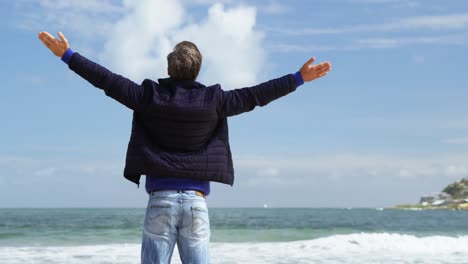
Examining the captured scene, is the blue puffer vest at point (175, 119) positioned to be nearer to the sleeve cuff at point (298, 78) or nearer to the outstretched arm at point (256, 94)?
the outstretched arm at point (256, 94)

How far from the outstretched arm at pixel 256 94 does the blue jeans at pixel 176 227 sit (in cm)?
45

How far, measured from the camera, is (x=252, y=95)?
9.71ft

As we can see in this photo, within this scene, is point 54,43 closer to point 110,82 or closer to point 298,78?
point 110,82

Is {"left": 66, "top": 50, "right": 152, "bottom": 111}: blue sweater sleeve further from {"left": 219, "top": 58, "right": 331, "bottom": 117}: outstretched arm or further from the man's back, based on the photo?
{"left": 219, "top": 58, "right": 331, "bottom": 117}: outstretched arm

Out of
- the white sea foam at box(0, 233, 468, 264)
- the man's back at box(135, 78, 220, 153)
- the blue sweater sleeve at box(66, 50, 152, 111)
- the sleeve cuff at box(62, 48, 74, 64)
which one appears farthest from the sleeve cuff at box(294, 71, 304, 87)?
the white sea foam at box(0, 233, 468, 264)

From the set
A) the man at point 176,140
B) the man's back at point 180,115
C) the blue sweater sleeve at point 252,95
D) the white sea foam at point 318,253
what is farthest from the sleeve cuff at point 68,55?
the white sea foam at point 318,253

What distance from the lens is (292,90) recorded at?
2.99m

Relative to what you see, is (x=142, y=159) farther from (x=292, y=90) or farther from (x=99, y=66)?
(x=292, y=90)

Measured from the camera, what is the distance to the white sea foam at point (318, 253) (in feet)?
35.2

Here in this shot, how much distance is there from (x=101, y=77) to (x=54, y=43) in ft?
0.93

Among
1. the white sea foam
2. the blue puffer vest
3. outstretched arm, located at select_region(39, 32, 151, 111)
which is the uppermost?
outstretched arm, located at select_region(39, 32, 151, 111)

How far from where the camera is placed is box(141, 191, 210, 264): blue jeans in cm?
282

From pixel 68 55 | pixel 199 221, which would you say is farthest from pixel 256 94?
pixel 68 55

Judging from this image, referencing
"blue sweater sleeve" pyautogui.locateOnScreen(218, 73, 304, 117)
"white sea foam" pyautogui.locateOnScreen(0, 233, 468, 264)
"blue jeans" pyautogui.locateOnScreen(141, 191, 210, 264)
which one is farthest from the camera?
"white sea foam" pyautogui.locateOnScreen(0, 233, 468, 264)
